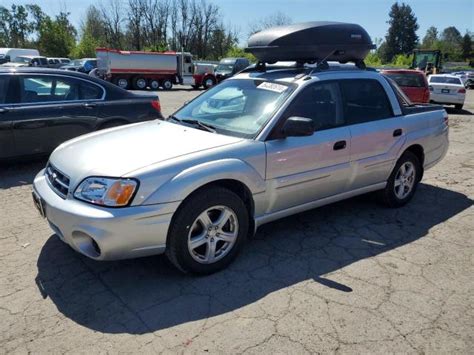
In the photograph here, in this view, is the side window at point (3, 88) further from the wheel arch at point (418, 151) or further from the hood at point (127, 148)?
the wheel arch at point (418, 151)

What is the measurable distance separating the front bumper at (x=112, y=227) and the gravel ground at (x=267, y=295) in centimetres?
37

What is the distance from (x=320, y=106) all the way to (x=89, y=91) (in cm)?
400

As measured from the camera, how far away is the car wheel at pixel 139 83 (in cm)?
2759

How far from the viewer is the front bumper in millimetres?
2838

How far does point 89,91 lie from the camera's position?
6.43 m

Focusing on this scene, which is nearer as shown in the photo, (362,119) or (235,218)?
(235,218)

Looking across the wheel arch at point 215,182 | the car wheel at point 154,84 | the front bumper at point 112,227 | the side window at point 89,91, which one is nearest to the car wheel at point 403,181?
the wheel arch at point 215,182

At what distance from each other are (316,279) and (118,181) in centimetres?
175

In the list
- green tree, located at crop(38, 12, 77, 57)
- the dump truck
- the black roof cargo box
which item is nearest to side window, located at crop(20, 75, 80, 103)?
the black roof cargo box

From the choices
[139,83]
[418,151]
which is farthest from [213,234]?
[139,83]

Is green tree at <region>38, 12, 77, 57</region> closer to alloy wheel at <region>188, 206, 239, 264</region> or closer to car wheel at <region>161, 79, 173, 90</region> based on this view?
car wheel at <region>161, 79, 173, 90</region>

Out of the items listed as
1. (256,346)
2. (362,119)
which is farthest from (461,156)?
(256,346)

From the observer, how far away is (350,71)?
4.43 meters

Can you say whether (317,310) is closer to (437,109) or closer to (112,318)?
(112,318)
